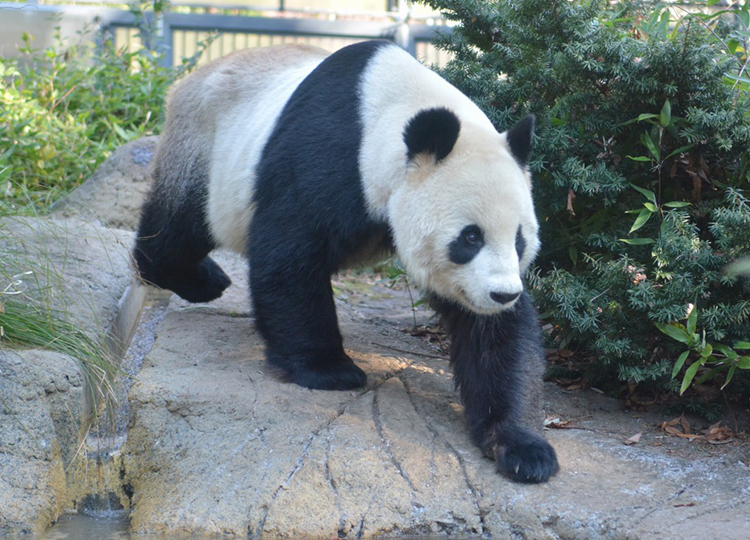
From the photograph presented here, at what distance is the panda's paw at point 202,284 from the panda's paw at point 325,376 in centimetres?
150

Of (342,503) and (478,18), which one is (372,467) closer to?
(342,503)

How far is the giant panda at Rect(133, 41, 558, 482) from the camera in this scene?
3543 mm

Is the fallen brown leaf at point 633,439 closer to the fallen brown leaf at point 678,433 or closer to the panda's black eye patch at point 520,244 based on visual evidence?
the fallen brown leaf at point 678,433

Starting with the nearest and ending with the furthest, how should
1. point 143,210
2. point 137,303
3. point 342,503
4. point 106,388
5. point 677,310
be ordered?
point 342,503 → point 677,310 → point 106,388 → point 143,210 → point 137,303

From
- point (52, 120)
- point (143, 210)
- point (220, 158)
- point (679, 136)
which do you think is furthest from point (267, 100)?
point (52, 120)

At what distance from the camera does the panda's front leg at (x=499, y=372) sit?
12.1ft

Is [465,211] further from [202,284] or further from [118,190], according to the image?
[118,190]

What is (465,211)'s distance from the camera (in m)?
3.52

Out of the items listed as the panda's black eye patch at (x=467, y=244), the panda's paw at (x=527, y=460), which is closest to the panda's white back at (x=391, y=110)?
the panda's black eye patch at (x=467, y=244)

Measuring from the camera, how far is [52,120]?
284 inches

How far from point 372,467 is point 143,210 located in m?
2.63

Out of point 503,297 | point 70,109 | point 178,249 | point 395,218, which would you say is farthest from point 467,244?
point 70,109

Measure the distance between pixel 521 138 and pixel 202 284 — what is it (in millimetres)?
2566

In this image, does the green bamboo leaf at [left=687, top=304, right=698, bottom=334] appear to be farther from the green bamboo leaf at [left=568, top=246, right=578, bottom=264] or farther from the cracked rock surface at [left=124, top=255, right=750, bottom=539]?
the green bamboo leaf at [left=568, top=246, right=578, bottom=264]
